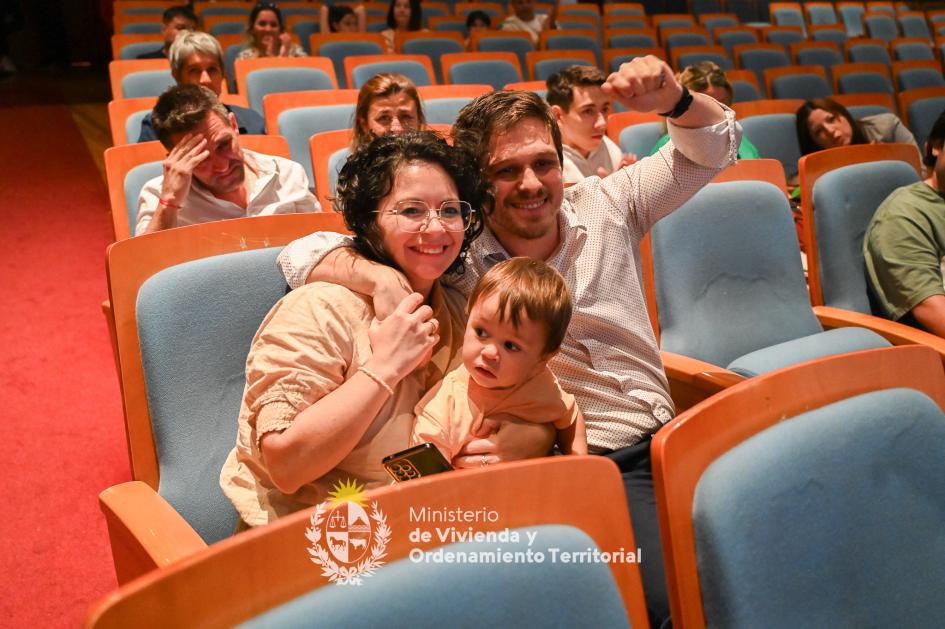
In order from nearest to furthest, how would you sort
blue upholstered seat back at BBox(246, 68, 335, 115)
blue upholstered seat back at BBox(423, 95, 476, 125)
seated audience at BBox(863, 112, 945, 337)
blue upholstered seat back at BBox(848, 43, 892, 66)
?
seated audience at BBox(863, 112, 945, 337), blue upholstered seat back at BBox(423, 95, 476, 125), blue upholstered seat back at BBox(246, 68, 335, 115), blue upholstered seat back at BBox(848, 43, 892, 66)

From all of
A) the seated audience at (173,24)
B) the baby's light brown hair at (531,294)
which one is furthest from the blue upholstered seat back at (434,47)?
the baby's light brown hair at (531,294)

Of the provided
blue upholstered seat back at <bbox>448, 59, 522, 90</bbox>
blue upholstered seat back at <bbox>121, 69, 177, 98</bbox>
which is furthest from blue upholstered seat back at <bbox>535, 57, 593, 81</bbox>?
blue upholstered seat back at <bbox>121, 69, 177, 98</bbox>

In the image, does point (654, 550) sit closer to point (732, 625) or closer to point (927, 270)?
point (732, 625)

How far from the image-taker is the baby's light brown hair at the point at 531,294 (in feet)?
3.40

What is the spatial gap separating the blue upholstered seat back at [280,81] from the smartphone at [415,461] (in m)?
2.52

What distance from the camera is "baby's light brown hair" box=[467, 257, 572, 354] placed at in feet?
3.40

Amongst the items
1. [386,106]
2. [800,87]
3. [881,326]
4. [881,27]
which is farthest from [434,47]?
[881,27]

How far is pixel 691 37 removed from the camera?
523cm

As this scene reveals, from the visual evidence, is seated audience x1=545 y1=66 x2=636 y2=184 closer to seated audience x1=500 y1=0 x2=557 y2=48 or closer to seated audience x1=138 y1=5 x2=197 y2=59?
seated audience x1=138 y1=5 x2=197 y2=59

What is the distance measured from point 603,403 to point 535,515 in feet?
2.17

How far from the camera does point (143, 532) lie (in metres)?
0.88

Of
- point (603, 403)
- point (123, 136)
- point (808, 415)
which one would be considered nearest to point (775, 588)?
point (808, 415)

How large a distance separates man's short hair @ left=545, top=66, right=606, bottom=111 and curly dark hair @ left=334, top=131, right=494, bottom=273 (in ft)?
4.31

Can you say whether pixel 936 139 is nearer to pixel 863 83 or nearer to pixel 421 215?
pixel 421 215
